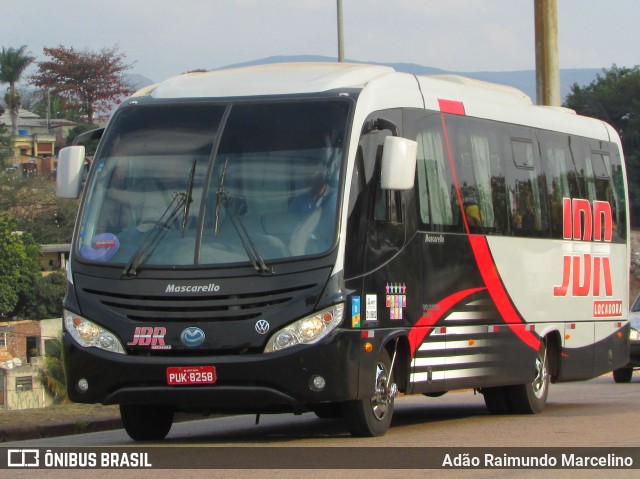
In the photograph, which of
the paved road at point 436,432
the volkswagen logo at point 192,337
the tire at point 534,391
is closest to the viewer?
the volkswagen logo at point 192,337

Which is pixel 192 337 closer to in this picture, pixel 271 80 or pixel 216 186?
pixel 216 186

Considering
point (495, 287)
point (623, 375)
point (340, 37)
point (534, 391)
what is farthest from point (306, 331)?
point (340, 37)

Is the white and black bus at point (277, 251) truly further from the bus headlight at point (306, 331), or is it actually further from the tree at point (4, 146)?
the tree at point (4, 146)

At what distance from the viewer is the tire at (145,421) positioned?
12.6m

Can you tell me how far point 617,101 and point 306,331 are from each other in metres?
91.9

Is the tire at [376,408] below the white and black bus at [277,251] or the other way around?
below

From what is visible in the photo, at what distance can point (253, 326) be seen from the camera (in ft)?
37.0

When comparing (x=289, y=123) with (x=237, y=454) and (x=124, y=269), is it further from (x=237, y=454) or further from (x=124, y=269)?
(x=237, y=454)

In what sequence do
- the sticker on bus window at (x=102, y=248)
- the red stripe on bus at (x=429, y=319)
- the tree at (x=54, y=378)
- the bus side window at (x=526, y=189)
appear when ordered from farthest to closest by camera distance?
the tree at (x=54, y=378), the bus side window at (x=526, y=189), the red stripe on bus at (x=429, y=319), the sticker on bus window at (x=102, y=248)

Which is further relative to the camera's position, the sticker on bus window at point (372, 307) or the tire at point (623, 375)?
the tire at point (623, 375)

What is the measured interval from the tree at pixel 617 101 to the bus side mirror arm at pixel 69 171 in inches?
3347

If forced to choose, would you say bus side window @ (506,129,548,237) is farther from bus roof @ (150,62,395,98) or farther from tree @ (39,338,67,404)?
tree @ (39,338,67,404)

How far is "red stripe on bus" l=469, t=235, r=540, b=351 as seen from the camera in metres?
14.4

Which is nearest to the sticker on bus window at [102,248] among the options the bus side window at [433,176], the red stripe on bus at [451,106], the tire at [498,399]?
the bus side window at [433,176]
